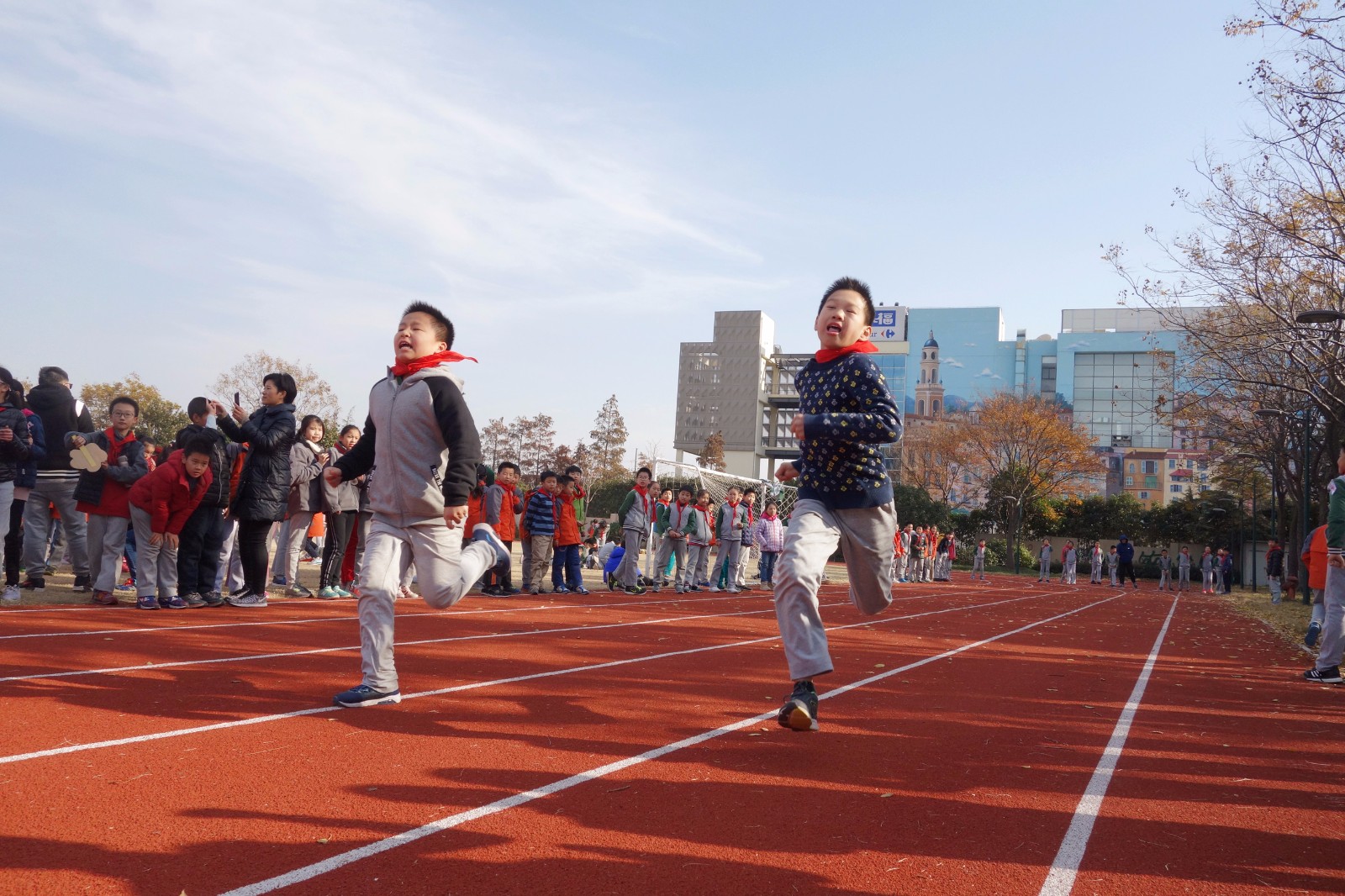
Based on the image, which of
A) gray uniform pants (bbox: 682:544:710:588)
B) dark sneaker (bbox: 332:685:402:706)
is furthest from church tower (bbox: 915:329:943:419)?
dark sneaker (bbox: 332:685:402:706)

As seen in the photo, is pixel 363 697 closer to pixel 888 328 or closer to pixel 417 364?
pixel 417 364

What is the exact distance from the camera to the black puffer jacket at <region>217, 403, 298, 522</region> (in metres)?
9.90

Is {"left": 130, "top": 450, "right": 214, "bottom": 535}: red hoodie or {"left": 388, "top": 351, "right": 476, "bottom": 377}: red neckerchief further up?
{"left": 388, "top": 351, "right": 476, "bottom": 377}: red neckerchief

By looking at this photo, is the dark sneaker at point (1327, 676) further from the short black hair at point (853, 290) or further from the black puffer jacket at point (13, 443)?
the black puffer jacket at point (13, 443)

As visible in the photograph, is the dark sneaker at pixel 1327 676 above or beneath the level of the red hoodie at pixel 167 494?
beneath

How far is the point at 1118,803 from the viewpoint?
4.33 meters

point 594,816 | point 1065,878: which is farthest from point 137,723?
point 1065,878

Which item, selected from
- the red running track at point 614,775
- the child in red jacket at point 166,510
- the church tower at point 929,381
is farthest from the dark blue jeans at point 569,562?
the church tower at point 929,381

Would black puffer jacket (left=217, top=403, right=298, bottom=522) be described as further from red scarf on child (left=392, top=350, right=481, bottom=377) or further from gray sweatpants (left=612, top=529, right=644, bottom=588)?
gray sweatpants (left=612, top=529, right=644, bottom=588)

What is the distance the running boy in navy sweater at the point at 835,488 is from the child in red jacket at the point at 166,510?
6753 mm

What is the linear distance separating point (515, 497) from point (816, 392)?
11.6m

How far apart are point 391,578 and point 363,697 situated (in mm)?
640

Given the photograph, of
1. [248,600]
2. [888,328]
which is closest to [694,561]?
[248,600]

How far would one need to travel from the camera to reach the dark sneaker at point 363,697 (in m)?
5.33
